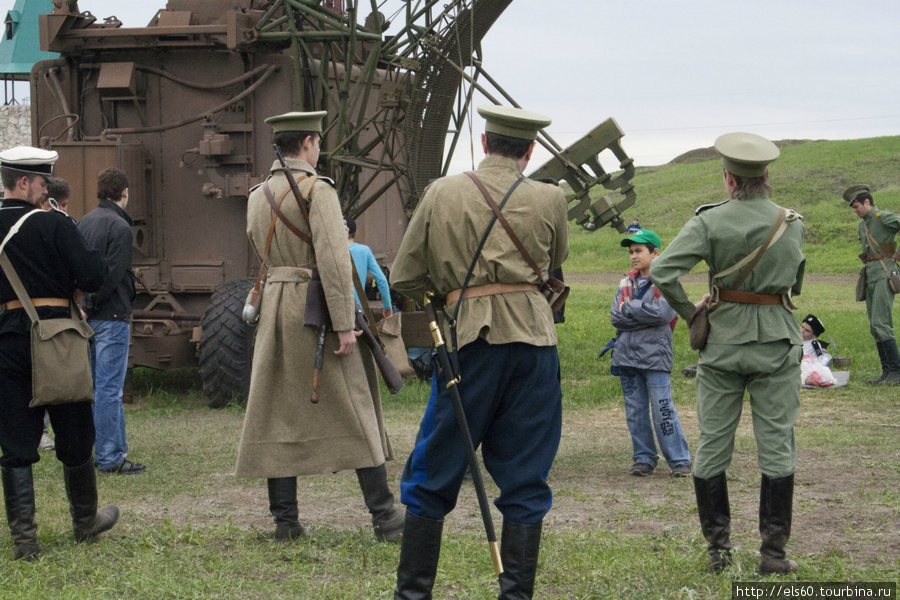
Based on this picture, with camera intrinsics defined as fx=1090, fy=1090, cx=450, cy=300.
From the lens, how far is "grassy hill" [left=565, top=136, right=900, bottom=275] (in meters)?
30.3

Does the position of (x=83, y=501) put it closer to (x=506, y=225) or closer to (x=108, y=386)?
(x=108, y=386)

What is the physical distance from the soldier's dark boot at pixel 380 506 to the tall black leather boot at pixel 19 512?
1.51 m

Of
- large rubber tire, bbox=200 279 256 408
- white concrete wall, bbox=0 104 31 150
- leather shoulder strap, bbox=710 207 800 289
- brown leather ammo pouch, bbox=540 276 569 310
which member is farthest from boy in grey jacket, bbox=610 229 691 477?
white concrete wall, bbox=0 104 31 150

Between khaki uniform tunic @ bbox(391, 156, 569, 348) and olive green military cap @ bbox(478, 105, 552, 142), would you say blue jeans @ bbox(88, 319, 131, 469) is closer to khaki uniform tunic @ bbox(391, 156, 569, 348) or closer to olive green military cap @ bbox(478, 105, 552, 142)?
khaki uniform tunic @ bbox(391, 156, 569, 348)

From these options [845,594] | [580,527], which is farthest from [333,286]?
[845,594]

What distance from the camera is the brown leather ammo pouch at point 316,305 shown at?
4941 mm

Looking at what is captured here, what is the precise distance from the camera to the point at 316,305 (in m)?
4.96

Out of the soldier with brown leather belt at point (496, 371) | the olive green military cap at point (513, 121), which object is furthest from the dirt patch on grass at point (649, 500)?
the olive green military cap at point (513, 121)

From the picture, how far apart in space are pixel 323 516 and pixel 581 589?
6.22 feet

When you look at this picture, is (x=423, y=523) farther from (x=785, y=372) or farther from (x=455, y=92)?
(x=455, y=92)

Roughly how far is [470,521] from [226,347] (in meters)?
4.55

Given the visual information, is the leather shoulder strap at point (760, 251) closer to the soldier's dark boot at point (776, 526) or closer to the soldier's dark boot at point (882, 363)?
the soldier's dark boot at point (776, 526)

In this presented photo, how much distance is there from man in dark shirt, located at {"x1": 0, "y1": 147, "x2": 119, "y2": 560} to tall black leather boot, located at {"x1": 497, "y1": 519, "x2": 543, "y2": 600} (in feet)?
7.39

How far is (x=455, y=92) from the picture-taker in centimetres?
1066
